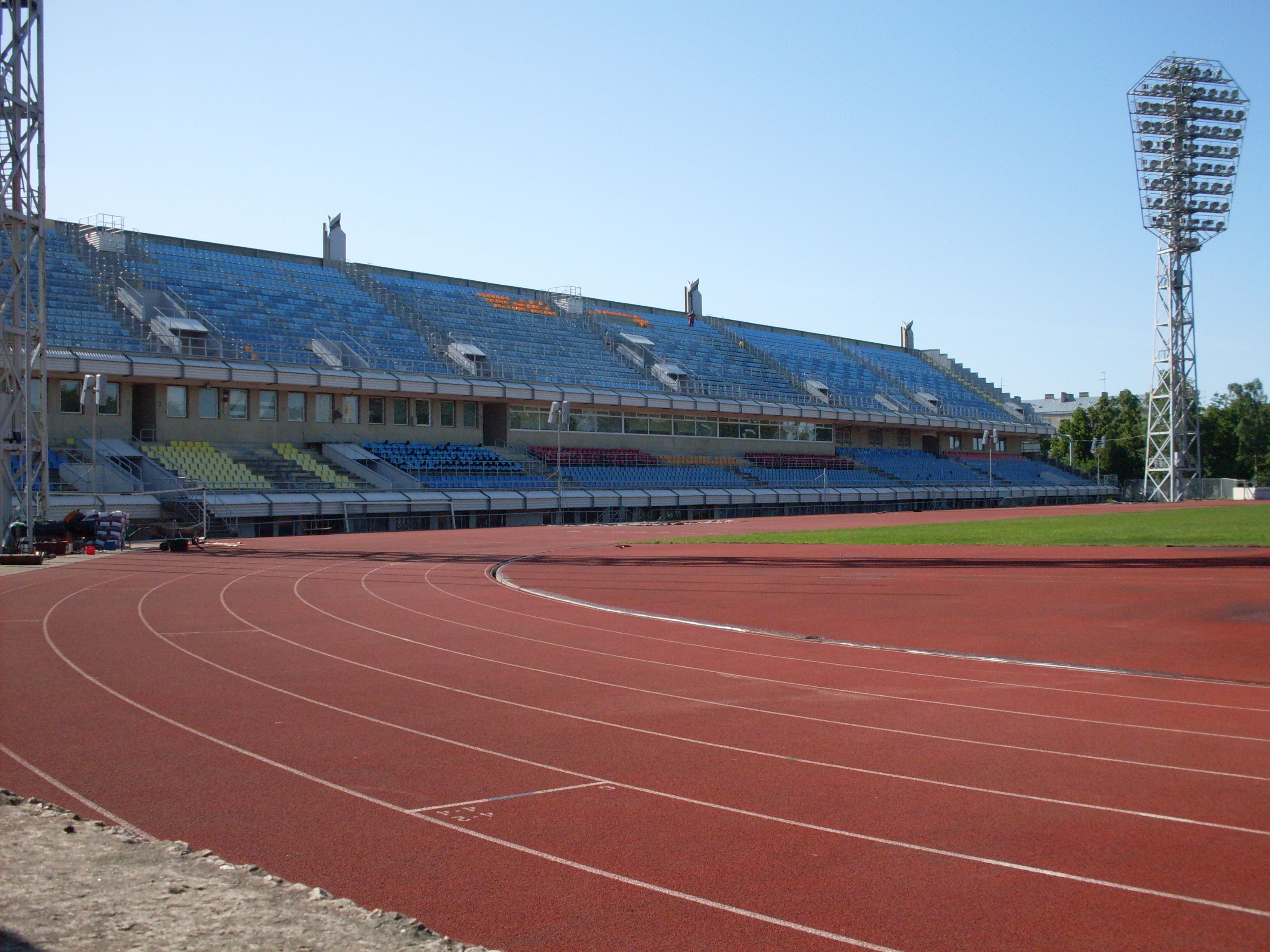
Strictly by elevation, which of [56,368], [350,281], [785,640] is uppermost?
[350,281]

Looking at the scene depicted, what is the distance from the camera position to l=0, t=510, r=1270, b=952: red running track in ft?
17.1

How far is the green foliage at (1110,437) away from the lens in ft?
288

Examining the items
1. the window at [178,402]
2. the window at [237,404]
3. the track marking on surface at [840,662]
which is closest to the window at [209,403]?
the window at [237,404]

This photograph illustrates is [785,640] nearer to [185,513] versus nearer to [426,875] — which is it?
[426,875]

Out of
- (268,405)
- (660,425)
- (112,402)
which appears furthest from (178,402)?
(660,425)

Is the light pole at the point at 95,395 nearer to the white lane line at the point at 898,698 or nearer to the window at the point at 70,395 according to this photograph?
the window at the point at 70,395

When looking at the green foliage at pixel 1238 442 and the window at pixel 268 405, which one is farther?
the green foliage at pixel 1238 442

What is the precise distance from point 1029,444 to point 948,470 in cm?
1888

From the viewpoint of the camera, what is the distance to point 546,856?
5.93m

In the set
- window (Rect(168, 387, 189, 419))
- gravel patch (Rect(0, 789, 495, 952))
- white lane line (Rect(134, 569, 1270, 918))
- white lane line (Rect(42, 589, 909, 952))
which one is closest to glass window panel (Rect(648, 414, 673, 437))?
window (Rect(168, 387, 189, 419))

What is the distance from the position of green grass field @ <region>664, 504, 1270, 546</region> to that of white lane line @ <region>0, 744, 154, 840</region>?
2603 cm

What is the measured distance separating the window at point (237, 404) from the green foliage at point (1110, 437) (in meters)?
63.0

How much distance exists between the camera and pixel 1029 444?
297ft

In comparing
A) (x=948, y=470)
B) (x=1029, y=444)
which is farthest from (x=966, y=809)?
(x=1029, y=444)
